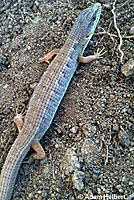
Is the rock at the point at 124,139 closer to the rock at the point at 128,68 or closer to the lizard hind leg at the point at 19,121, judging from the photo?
the rock at the point at 128,68

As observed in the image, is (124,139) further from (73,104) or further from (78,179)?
(73,104)

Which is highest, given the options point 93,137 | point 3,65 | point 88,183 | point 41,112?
point 3,65

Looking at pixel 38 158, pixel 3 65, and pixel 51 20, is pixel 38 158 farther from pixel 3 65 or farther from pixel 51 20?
pixel 51 20

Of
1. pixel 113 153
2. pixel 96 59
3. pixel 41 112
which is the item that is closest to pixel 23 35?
pixel 96 59

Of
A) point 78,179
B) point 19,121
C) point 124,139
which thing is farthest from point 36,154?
point 124,139

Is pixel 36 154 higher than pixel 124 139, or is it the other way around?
pixel 36 154

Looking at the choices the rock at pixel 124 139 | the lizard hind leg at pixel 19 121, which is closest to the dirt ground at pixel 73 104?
the rock at pixel 124 139
